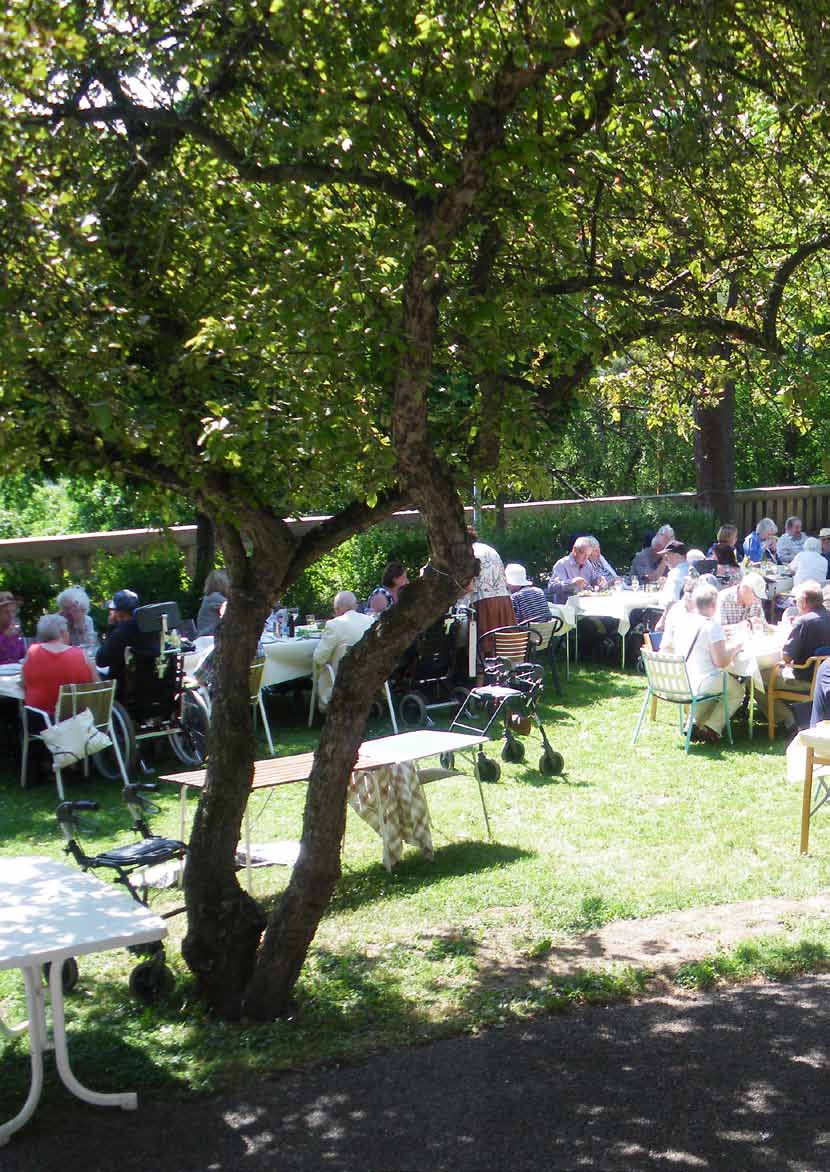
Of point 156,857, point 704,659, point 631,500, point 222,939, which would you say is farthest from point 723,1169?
point 631,500

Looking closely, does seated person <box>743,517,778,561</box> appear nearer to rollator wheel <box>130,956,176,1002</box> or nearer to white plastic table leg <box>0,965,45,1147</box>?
rollator wheel <box>130,956,176,1002</box>

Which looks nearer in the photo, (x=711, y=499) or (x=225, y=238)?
(x=225, y=238)

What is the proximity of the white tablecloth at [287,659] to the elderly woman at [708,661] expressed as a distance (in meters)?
3.44

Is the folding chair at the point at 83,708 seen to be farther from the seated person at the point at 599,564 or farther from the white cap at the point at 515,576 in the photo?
the seated person at the point at 599,564

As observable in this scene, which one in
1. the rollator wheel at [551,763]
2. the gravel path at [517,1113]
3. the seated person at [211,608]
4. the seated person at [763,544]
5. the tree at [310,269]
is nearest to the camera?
the gravel path at [517,1113]

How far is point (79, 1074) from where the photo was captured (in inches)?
205

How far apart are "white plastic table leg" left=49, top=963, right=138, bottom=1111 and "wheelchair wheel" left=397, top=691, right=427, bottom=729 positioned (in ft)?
25.0

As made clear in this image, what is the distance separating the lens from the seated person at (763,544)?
1853cm

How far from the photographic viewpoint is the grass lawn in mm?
5539

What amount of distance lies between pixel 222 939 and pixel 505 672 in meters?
6.03

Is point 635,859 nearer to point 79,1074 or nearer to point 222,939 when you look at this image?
point 222,939

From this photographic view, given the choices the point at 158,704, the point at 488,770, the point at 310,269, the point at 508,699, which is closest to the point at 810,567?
the point at 508,699

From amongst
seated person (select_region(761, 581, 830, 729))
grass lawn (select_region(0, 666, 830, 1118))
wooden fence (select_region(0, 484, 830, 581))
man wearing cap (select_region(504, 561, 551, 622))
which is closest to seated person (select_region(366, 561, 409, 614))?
wooden fence (select_region(0, 484, 830, 581))

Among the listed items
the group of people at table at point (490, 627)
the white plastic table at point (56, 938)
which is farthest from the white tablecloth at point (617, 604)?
the white plastic table at point (56, 938)
